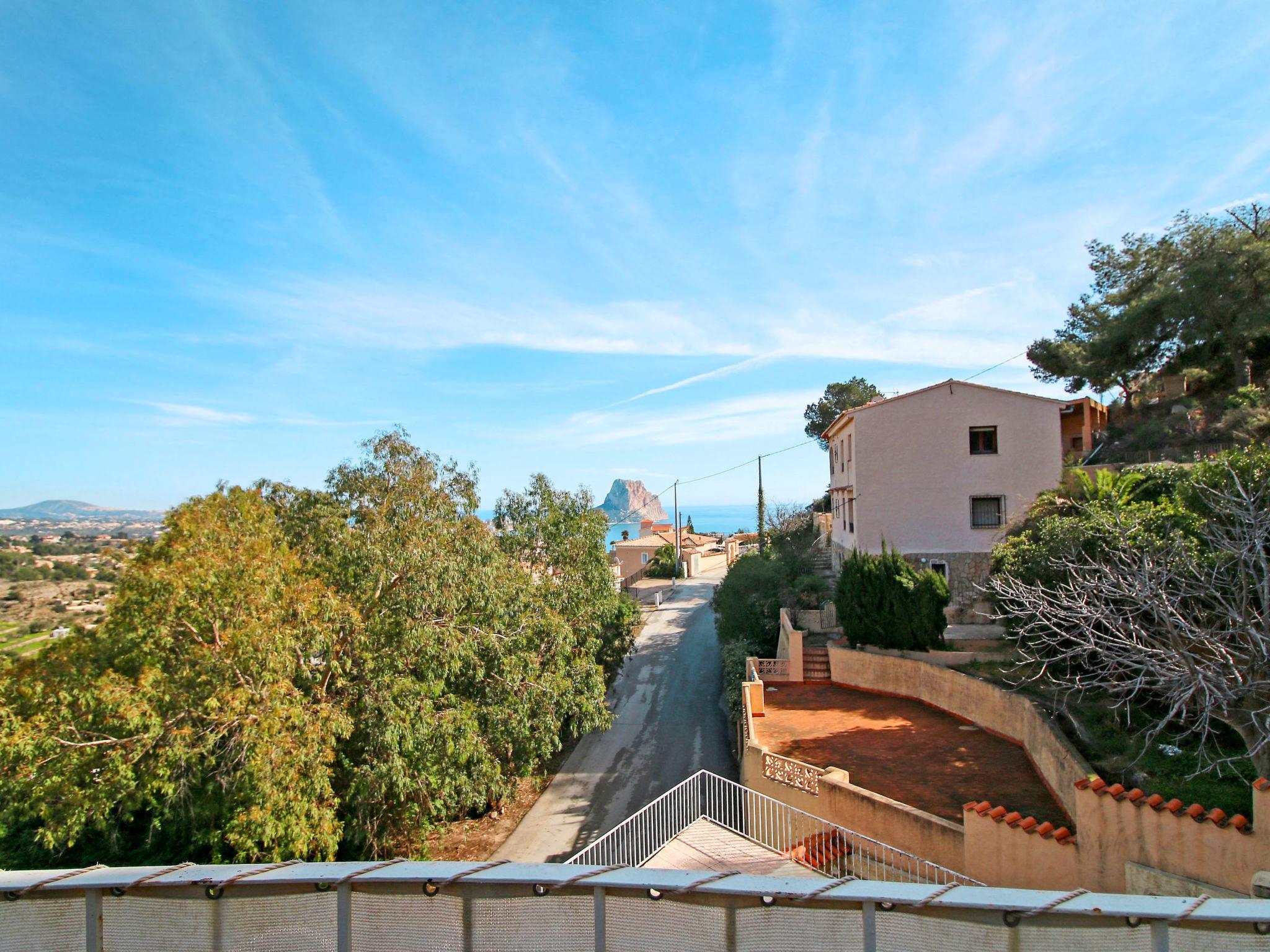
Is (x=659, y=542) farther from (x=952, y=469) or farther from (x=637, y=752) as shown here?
(x=637, y=752)

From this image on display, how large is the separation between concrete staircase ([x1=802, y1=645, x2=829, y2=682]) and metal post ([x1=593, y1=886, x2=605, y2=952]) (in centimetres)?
1757

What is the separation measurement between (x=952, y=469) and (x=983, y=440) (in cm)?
147

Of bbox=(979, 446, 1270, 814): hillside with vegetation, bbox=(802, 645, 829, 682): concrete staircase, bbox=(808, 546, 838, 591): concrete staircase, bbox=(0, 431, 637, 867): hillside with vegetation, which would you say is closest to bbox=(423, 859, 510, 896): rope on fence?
bbox=(0, 431, 637, 867): hillside with vegetation

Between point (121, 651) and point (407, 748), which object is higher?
point (121, 651)

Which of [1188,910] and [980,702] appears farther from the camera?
[980,702]

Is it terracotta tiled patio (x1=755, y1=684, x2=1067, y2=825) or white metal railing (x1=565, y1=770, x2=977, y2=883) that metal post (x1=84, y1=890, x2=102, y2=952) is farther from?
terracotta tiled patio (x1=755, y1=684, x2=1067, y2=825)

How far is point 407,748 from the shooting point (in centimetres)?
1043

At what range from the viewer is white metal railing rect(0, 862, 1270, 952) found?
3.23 metres

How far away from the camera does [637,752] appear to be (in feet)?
65.8

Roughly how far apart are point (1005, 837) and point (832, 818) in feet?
10.9

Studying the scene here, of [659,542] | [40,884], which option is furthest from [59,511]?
[40,884]

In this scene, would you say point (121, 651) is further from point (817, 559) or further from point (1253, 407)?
point (1253, 407)

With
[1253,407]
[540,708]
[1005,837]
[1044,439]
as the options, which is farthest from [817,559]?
[1005,837]

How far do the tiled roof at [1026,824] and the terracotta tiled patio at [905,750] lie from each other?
1.74 m
